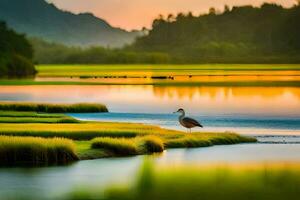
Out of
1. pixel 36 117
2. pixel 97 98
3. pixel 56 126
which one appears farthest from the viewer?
pixel 97 98

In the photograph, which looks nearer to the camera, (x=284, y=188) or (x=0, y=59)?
(x=284, y=188)

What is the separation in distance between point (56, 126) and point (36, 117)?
24.7 feet

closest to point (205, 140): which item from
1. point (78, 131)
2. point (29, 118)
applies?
point (78, 131)

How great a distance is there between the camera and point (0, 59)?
15738 cm

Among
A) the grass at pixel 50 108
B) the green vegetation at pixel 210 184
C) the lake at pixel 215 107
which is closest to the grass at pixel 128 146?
the green vegetation at pixel 210 184

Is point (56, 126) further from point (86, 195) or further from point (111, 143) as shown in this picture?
point (86, 195)

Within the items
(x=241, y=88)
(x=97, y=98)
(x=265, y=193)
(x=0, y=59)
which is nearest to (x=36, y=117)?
(x=265, y=193)

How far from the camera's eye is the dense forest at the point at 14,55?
6196 inches

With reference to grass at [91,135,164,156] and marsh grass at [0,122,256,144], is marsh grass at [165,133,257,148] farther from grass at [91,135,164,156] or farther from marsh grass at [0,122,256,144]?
grass at [91,135,164,156]

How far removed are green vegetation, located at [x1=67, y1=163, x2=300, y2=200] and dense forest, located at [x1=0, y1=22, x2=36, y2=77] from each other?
123m

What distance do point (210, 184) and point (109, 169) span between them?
12.7 ft

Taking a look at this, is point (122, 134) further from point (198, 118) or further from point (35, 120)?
point (198, 118)

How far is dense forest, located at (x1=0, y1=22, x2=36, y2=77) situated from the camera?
15738 cm

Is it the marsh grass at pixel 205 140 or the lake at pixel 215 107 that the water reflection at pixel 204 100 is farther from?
the marsh grass at pixel 205 140
